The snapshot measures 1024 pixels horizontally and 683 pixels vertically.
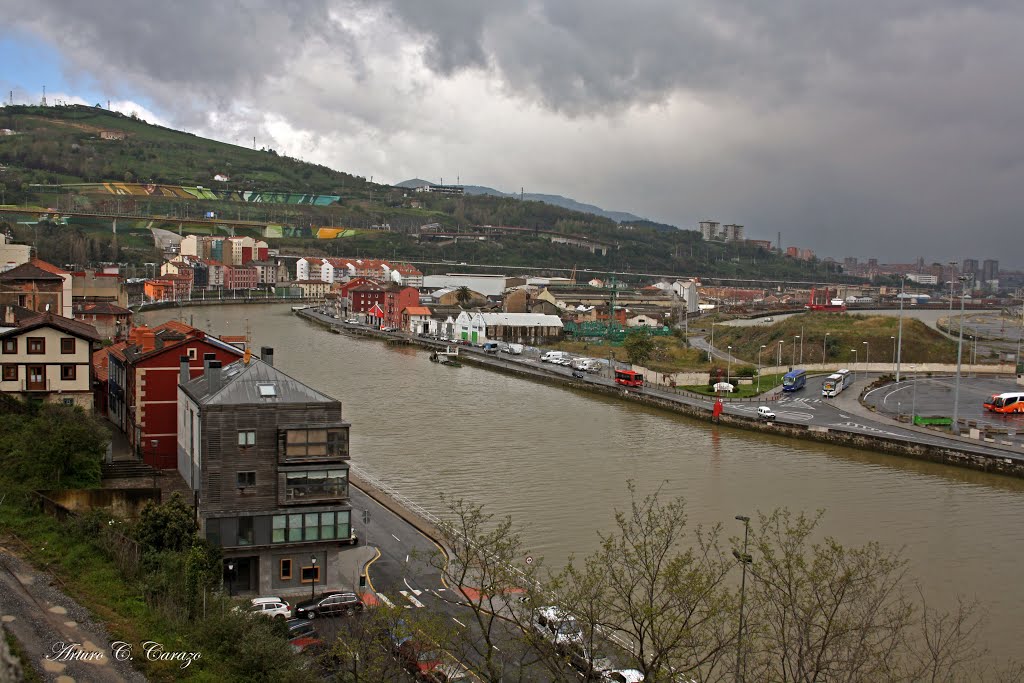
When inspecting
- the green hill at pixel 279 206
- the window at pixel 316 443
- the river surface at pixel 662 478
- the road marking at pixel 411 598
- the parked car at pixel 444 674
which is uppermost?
the green hill at pixel 279 206

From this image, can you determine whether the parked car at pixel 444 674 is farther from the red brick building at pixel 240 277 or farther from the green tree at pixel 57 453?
the red brick building at pixel 240 277

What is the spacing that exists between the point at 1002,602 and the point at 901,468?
385 centimetres

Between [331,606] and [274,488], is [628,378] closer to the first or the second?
[274,488]

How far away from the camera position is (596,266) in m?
56.0

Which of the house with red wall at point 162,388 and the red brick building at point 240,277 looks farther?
the red brick building at point 240,277

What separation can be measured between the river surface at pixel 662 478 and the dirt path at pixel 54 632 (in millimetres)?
2865

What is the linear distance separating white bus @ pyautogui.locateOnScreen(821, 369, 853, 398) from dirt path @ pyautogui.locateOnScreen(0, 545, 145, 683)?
11188 millimetres

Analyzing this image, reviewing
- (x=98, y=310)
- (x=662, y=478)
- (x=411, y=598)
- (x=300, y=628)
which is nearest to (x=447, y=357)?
(x=98, y=310)

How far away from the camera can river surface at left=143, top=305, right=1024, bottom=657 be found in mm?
6250

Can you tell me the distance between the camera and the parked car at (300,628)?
433 cm

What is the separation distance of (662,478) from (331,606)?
171 inches

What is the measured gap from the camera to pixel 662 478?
8359 millimetres

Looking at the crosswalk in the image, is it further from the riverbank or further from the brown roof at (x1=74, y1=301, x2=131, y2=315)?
the brown roof at (x1=74, y1=301, x2=131, y2=315)

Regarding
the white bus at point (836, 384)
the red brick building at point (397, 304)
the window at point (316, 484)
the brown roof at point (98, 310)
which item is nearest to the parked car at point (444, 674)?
the window at point (316, 484)
